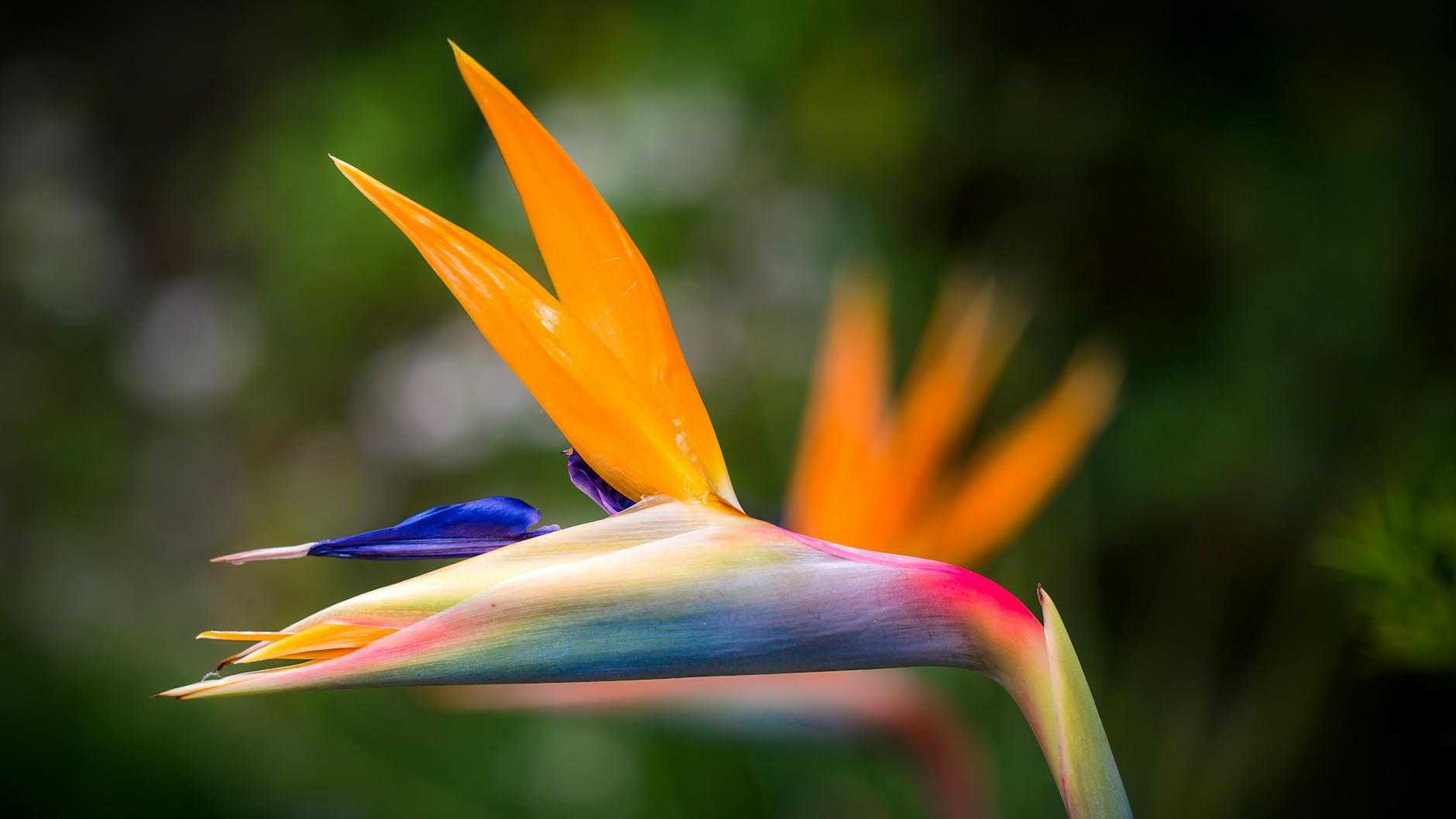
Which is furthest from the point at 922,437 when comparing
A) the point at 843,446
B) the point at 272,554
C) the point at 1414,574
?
the point at 272,554

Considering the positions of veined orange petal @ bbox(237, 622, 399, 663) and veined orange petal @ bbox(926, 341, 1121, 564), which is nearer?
veined orange petal @ bbox(237, 622, 399, 663)

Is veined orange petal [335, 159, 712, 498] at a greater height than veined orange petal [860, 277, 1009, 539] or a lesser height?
greater

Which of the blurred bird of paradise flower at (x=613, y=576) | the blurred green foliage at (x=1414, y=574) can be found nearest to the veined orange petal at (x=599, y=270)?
the blurred bird of paradise flower at (x=613, y=576)

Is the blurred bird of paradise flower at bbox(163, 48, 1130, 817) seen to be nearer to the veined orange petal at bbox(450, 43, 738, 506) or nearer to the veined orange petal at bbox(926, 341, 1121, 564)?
the veined orange petal at bbox(450, 43, 738, 506)

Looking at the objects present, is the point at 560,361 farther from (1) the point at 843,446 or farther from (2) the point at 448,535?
(1) the point at 843,446

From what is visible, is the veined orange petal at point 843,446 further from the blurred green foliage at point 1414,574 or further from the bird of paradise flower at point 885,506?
the blurred green foliage at point 1414,574

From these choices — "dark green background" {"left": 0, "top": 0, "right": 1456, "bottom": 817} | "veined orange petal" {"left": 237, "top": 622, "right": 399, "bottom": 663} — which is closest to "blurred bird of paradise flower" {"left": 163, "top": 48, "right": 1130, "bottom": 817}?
"veined orange petal" {"left": 237, "top": 622, "right": 399, "bottom": 663}

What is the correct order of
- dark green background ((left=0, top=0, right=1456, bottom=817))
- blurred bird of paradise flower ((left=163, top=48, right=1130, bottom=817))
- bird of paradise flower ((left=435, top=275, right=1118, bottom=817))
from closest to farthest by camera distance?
blurred bird of paradise flower ((left=163, top=48, right=1130, bottom=817)) < bird of paradise flower ((left=435, top=275, right=1118, bottom=817)) < dark green background ((left=0, top=0, right=1456, bottom=817))

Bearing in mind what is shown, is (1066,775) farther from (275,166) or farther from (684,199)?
(275,166)

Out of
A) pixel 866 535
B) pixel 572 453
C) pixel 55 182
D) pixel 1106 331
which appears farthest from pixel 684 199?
pixel 55 182

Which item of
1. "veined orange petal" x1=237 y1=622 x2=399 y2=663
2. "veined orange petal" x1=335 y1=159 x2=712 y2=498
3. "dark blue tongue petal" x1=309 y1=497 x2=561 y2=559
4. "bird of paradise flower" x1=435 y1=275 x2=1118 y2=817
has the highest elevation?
"veined orange petal" x1=335 y1=159 x2=712 y2=498
